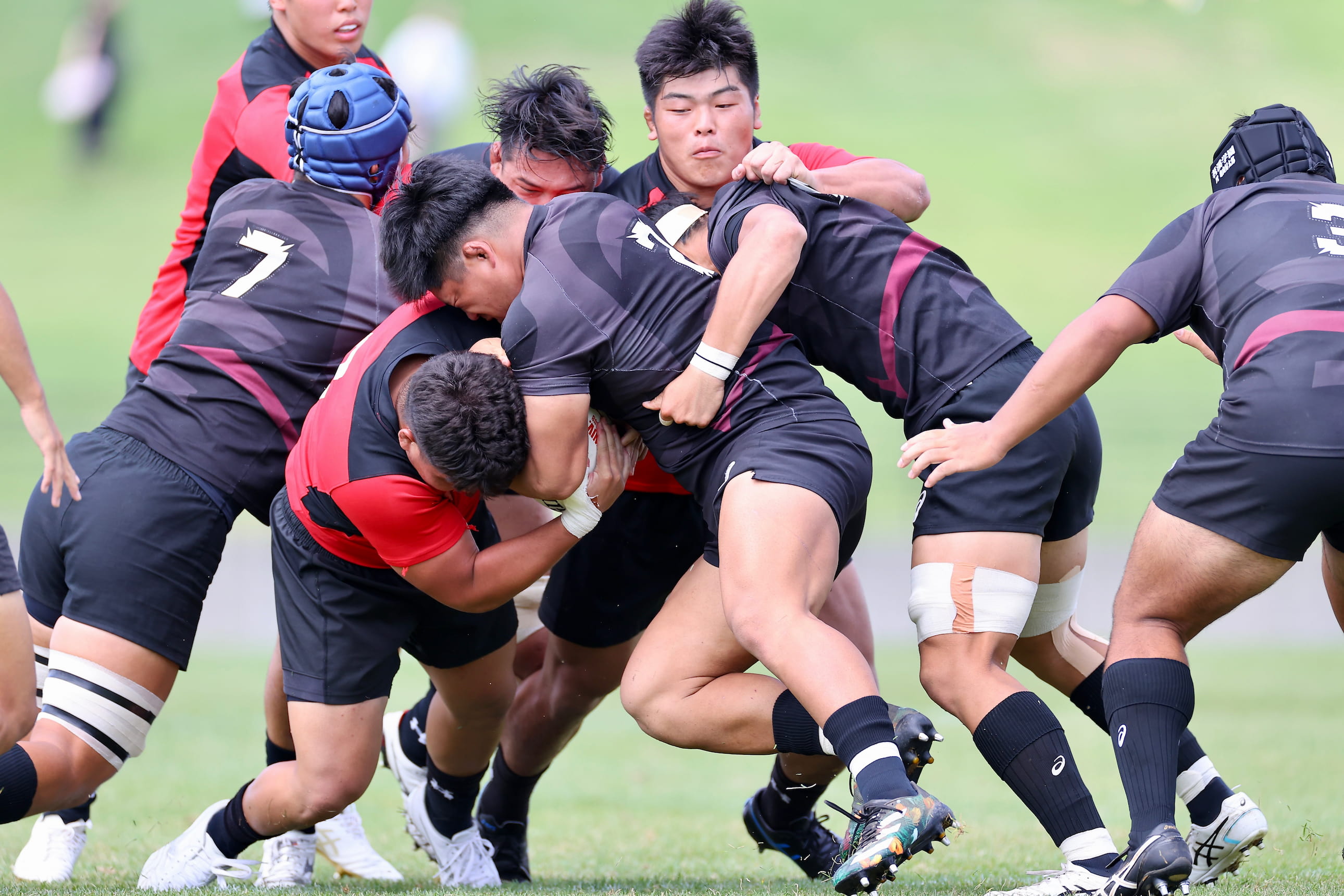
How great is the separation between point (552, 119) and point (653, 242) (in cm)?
91

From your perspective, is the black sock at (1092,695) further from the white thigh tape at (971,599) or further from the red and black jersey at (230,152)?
the red and black jersey at (230,152)

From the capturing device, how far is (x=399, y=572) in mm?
3951

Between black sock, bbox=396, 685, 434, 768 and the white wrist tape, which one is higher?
the white wrist tape

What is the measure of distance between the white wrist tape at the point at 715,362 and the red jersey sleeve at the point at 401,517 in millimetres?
837

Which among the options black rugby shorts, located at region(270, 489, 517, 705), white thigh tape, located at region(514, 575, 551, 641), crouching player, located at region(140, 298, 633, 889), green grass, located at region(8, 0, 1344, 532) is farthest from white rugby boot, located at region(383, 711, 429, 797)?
green grass, located at region(8, 0, 1344, 532)

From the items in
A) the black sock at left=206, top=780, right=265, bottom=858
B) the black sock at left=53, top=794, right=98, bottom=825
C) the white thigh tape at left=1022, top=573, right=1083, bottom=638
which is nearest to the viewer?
the white thigh tape at left=1022, top=573, right=1083, bottom=638

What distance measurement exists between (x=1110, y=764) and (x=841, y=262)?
5.38 metres

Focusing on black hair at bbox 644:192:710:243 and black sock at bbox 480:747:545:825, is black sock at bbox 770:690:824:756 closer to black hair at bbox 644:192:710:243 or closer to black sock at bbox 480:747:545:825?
black hair at bbox 644:192:710:243

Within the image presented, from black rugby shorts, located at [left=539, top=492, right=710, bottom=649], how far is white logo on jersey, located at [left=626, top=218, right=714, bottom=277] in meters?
0.94

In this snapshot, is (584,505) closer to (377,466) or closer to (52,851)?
(377,466)

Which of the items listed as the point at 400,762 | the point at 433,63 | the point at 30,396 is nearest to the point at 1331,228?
the point at 30,396

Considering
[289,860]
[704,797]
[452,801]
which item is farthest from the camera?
[704,797]

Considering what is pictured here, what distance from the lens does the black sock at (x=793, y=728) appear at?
361 cm

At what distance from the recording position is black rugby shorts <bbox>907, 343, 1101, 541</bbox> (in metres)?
3.70
